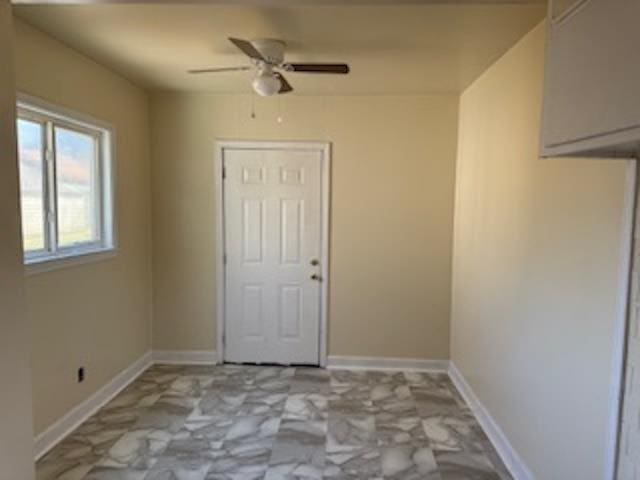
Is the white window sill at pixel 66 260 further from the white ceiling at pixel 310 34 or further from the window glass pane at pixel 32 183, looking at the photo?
the white ceiling at pixel 310 34

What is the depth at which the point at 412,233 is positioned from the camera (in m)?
4.43

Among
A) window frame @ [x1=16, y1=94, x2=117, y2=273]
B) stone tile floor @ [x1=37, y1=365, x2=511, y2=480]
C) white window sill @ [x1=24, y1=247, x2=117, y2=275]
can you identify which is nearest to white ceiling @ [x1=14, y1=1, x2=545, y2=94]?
window frame @ [x1=16, y1=94, x2=117, y2=273]

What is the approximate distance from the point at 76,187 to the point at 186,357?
203 centimetres

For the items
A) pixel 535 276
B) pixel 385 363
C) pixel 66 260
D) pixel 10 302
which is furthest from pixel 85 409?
pixel 535 276

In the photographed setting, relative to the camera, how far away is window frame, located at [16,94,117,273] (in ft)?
9.40

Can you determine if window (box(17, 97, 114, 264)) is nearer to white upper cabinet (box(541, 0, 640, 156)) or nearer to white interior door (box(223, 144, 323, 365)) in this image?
white interior door (box(223, 144, 323, 365))

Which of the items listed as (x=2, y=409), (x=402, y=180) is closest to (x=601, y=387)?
(x=2, y=409)

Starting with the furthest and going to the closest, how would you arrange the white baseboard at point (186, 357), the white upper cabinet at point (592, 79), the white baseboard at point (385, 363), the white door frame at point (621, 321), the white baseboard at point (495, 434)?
1. the white baseboard at point (186, 357)
2. the white baseboard at point (385, 363)
3. the white baseboard at point (495, 434)
4. the white door frame at point (621, 321)
5. the white upper cabinet at point (592, 79)

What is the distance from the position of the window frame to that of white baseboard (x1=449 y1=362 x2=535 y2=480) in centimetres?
305

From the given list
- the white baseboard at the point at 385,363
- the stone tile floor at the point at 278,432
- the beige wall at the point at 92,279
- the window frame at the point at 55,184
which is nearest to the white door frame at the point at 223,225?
the white baseboard at the point at 385,363

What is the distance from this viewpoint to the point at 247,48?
8.38ft

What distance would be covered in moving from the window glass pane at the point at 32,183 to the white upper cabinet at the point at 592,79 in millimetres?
2804

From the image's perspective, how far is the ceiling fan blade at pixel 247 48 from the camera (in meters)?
2.43

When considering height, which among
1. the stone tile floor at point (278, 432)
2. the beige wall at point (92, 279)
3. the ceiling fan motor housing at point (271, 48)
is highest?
the ceiling fan motor housing at point (271, 48)
